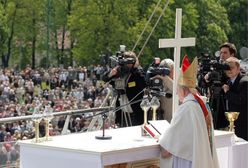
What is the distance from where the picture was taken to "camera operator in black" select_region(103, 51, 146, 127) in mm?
6922

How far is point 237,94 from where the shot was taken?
21.4 feet

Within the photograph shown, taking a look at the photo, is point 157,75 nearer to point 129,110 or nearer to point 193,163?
point 129,110

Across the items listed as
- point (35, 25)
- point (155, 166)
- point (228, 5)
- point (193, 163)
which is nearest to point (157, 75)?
point (155, 166)

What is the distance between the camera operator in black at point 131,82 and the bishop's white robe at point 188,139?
221 centimetres

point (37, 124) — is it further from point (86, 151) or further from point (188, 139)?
point (188, 139)

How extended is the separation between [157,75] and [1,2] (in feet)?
101

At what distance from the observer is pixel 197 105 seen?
479cm

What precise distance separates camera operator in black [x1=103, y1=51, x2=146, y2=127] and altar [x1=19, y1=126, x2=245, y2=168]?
1.76 m

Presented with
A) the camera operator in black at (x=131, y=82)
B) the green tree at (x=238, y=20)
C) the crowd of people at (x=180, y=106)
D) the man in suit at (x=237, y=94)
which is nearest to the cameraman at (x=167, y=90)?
the crowd of people at (x=180, y=106)

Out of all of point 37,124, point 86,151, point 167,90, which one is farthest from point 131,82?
point 86,151

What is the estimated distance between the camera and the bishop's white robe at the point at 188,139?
4.70 meters

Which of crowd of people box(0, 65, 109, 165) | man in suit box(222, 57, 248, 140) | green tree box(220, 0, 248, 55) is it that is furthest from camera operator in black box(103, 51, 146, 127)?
green tree box(220, 0, 248, 55)

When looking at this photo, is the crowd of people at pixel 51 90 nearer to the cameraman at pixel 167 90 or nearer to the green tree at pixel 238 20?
the cameraman at pixel 167 90

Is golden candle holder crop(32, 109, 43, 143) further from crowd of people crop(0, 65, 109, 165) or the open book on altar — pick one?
crowd of people crop(0, 65, 109, 165)
